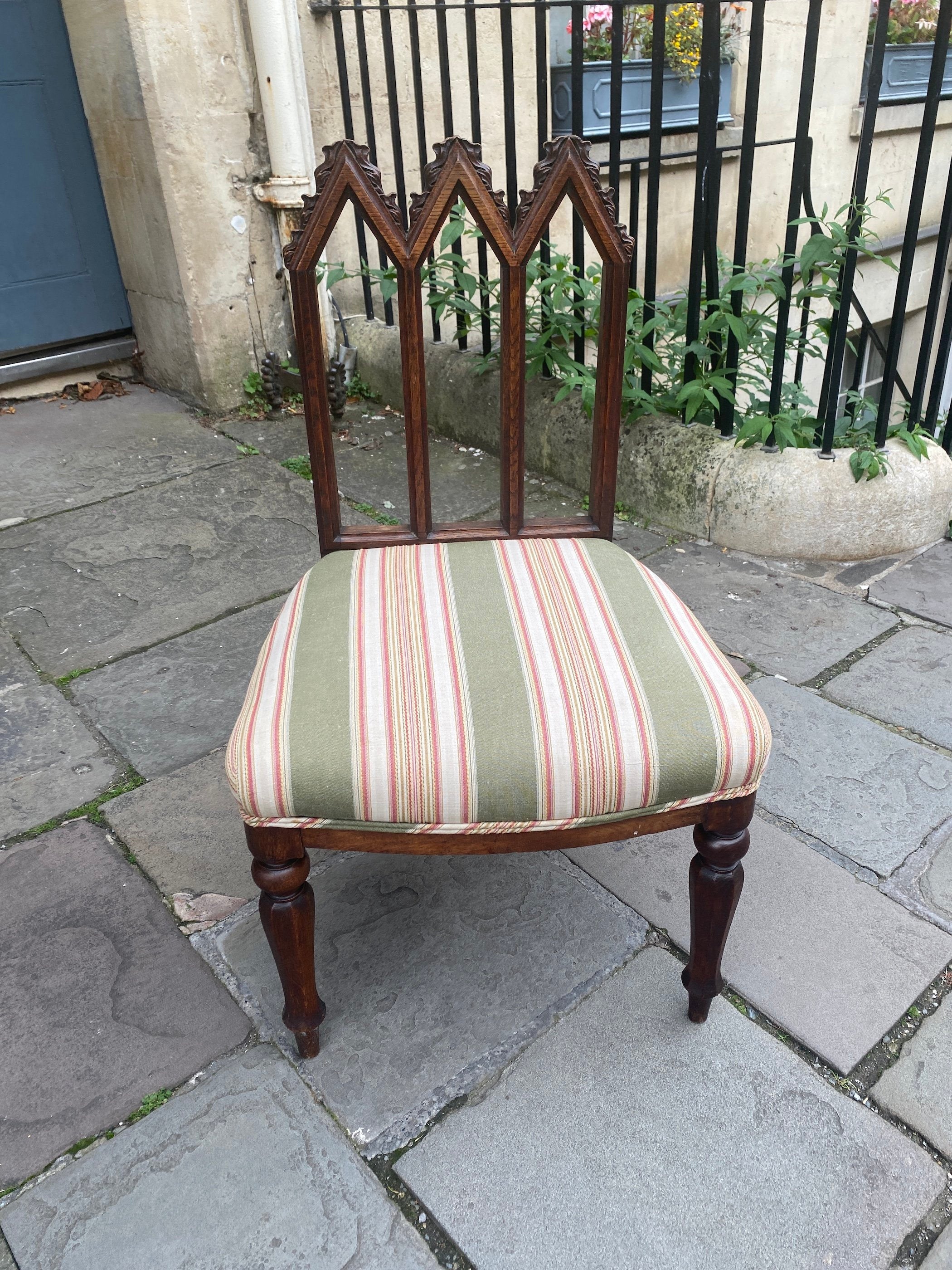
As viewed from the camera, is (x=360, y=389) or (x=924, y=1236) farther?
(x=360, y=389)

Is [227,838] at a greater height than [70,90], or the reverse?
[70,90]

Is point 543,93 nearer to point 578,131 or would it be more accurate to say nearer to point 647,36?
point 578,131

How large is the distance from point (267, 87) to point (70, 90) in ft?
2.50

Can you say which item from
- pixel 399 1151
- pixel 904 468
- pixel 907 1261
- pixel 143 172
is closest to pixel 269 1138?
pixel 399 1151

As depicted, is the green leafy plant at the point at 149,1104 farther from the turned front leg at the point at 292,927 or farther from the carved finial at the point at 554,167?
the carved finial at the point at 554,167

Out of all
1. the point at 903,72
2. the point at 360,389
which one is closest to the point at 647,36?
the point at 903,72

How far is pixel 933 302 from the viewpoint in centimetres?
240

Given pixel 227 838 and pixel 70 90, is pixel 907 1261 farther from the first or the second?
pixel 70 90

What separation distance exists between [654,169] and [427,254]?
49.3 inches

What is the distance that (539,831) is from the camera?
3.50 ft

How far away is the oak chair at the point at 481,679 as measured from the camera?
1027 millimetres

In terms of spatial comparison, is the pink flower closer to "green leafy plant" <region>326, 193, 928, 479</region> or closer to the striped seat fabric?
"green leafy plant" <region>326, 193, 928, 479</region>

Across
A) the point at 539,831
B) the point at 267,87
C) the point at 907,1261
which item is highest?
the point at 267,87

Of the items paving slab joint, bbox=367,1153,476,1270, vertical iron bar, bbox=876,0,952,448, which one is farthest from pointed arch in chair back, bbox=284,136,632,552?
vertical iron bar, bbox=876,0,952,448
